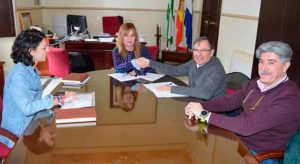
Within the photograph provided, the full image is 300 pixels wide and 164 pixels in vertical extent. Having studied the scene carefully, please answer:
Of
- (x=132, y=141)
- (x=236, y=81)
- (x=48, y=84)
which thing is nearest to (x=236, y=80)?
(x=236, y=81)

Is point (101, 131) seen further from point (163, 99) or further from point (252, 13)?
point (252, 13)

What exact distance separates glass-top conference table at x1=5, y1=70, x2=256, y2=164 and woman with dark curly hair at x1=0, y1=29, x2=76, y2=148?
0.48 feet

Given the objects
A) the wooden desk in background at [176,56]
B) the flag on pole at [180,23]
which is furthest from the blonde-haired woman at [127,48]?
the flag on pole at [180,23]

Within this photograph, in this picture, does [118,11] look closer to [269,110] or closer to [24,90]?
[24,90]

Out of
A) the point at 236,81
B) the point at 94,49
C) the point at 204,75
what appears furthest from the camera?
the point at 94,49

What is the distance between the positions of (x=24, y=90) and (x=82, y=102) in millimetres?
342

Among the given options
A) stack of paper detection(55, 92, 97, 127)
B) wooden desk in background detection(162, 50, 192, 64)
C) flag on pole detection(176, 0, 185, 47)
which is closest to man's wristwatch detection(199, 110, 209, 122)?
stack of paper detection(55, 92, 97, 127)

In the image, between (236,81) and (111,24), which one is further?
(111,24)

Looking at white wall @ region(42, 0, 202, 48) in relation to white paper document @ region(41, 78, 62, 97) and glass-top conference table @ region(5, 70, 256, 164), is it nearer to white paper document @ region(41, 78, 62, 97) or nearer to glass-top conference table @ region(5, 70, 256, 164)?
white paper document @ region(41, 78, 62, 97)

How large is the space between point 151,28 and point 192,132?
5266 mm

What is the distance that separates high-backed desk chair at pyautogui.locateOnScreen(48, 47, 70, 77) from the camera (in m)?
4.02

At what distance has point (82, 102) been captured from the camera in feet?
5.79

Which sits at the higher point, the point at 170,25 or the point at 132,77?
the point at 170,25

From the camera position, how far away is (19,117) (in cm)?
176
